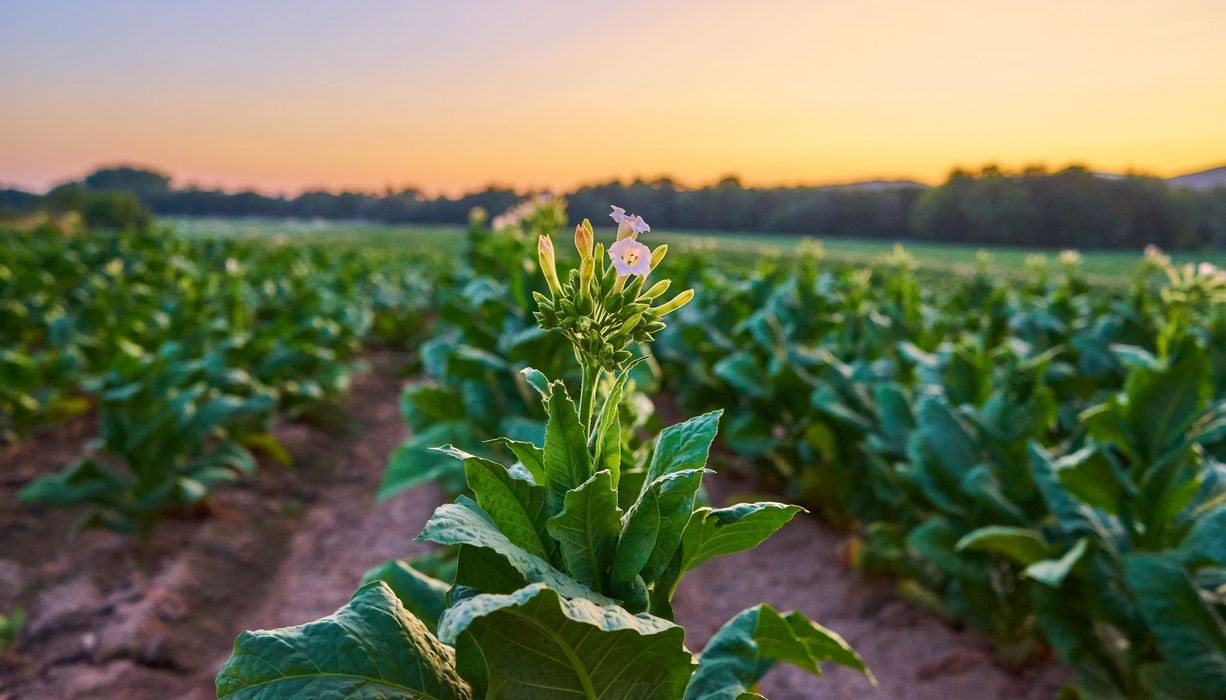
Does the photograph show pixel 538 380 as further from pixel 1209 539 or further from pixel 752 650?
pixel 1209 539

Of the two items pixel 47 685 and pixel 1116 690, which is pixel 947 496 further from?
pixel 47 685

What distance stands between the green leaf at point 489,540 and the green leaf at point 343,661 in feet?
0.50

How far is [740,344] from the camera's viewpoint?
5.92 m

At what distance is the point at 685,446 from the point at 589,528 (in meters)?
0.17

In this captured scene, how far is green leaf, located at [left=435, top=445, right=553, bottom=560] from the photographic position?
901mm

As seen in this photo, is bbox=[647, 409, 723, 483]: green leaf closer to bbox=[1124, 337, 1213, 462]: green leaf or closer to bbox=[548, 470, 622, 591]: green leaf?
bbox=[548, 470, 622, 591]: green leaf

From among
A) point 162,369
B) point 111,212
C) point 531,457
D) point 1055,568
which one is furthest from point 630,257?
point 111,212

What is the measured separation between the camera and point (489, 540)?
81 centimetres

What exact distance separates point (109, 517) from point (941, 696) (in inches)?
170

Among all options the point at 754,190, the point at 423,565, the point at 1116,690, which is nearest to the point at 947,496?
the point at 1116,690

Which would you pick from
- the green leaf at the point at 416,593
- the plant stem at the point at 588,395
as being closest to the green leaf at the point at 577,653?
the plant stem at the point at 588,395

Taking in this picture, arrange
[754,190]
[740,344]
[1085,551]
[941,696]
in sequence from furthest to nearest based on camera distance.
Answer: [754,190] → [740,344] → [941,696] → [1085,551]

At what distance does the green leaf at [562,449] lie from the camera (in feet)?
2.93

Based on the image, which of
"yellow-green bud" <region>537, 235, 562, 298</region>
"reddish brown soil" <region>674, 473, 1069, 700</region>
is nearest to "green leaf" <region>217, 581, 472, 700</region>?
"yellow-green bud" <region>537, 235, 562, 298</region>
